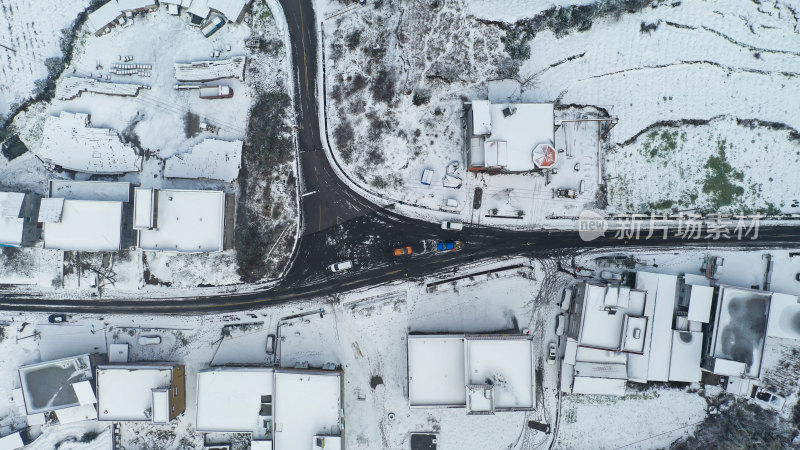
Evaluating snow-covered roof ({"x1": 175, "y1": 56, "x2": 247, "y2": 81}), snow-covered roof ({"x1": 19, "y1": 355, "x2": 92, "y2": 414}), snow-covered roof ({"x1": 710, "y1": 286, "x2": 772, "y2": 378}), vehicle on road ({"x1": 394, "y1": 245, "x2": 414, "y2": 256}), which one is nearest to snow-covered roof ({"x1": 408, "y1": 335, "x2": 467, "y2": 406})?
vehicle on road ({"x1": 394, "y1": 245, "x2": 414, "y2": 256})

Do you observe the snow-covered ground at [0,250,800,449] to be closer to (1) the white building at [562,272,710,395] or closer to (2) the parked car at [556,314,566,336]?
(2) the parked car at [556,314,566,336]

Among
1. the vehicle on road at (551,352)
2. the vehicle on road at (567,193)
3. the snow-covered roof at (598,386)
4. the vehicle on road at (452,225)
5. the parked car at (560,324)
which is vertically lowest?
the snow-covered roof at (598,386)

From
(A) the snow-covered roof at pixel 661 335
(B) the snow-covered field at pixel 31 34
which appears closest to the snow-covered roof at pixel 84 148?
(B) the snow-covered field at pixel 31 34

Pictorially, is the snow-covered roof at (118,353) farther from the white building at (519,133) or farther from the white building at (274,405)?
the white building at (519,133)

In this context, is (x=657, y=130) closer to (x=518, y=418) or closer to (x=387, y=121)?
(x=387, y=121)

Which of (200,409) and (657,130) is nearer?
(200,409)

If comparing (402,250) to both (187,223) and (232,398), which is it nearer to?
(187,223)

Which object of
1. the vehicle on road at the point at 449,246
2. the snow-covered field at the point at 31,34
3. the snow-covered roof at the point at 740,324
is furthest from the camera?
the snow-covered field at the point at 31,34

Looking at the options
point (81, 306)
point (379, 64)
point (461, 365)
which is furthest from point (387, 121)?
point (81, 306)

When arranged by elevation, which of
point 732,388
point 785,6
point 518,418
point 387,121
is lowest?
point 518,418
